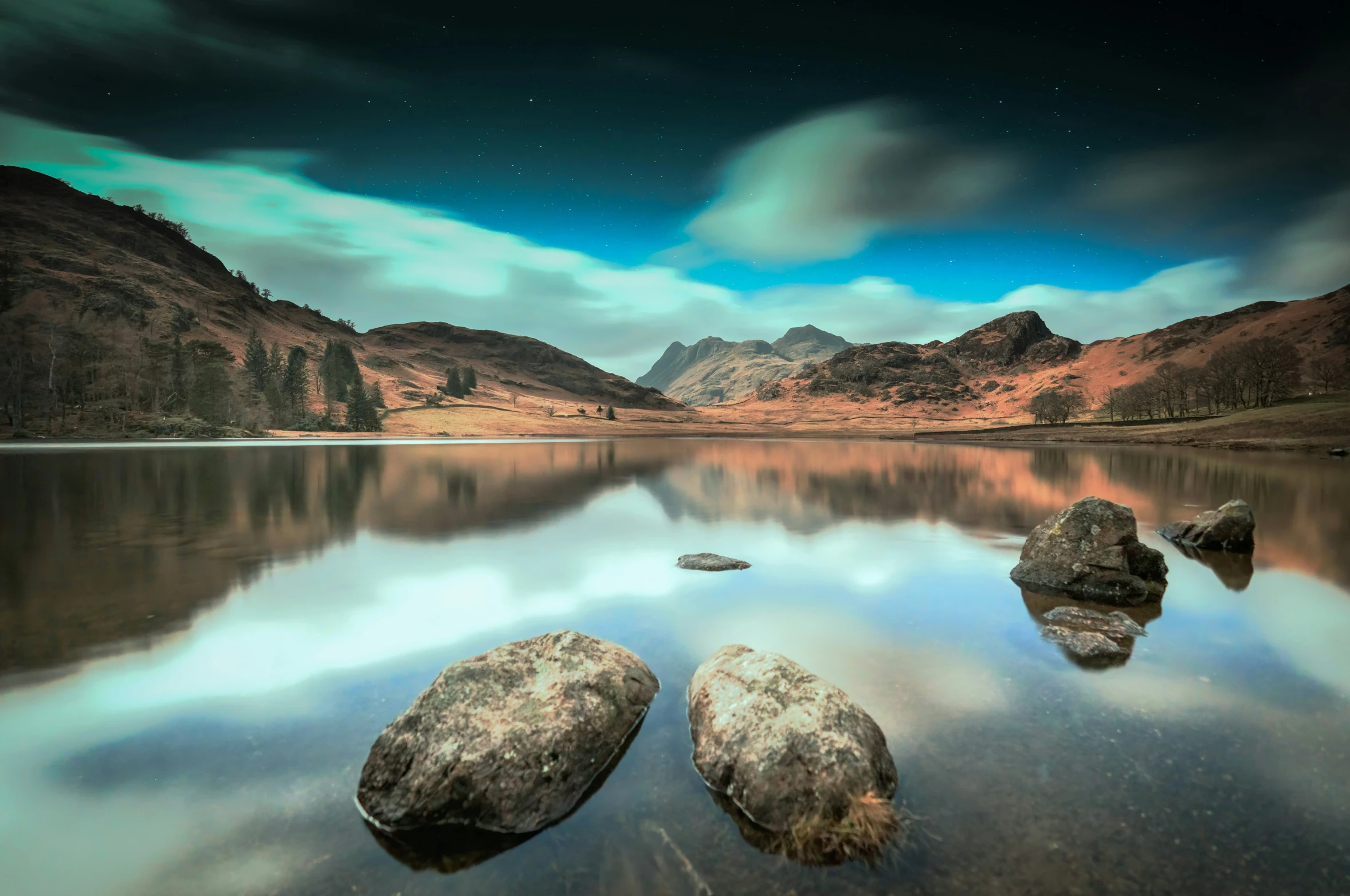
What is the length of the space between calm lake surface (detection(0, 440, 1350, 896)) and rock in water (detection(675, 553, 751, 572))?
2.88ft

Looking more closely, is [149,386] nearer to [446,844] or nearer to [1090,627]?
[446,844]

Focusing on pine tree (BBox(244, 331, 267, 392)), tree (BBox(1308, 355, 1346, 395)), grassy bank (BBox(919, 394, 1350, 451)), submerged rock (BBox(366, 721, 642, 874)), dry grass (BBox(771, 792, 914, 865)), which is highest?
pine tree (BBox(244, 331, 267, 392))

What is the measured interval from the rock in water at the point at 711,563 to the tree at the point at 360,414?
480ft

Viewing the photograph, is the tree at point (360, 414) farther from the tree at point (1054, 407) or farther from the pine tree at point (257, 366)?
the tree at point (1054, 407)

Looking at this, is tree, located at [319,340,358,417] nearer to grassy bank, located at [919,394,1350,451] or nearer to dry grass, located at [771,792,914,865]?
grassy bank, located at [919,394,1350,451]

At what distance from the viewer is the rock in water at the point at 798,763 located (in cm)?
586

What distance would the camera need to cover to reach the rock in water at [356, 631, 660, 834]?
629 cm

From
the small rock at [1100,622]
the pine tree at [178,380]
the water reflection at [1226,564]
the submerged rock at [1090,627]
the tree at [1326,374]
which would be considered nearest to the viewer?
the submerged rock at [1090,627]

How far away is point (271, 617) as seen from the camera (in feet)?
42.3

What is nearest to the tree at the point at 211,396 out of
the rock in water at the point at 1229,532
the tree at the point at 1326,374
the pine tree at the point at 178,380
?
the pine tree at the point at 178,380

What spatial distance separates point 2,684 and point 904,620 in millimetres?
16869

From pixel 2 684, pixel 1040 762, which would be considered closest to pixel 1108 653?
pixel 1040 762

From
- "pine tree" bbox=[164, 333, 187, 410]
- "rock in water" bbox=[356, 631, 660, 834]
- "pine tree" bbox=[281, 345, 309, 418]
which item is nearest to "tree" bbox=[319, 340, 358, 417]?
"pine tree" bbox=[281, 345, 309, 418]

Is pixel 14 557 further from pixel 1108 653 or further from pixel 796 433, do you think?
pixel 796 433
